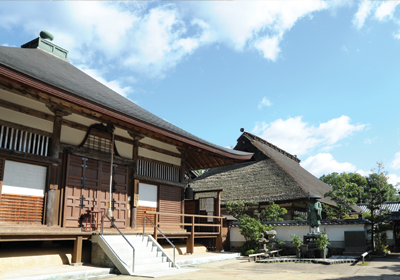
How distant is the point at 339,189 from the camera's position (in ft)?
64.0

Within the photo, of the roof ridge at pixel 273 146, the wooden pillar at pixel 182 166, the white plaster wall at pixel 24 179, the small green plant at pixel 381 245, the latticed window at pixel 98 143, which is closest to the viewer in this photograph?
the white plaster wall at pixel 24 179

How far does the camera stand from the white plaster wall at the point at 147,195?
12953 mm

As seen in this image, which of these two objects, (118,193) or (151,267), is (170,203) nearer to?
(118,193)

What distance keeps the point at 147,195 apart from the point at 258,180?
1071 centimetres

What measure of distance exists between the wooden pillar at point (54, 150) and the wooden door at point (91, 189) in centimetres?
42

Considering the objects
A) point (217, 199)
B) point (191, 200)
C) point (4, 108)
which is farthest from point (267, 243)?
point (4, 108)

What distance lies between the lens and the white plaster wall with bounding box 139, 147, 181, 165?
13.2 m

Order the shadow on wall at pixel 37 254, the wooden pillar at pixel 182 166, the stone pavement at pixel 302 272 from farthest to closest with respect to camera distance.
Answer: the wooden pillar at pixel 182 166
the shadow on wall at pixel 37 254
the stone pavement at pixel 302 272

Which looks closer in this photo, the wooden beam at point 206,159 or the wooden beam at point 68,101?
the wooden beam at point 68,101

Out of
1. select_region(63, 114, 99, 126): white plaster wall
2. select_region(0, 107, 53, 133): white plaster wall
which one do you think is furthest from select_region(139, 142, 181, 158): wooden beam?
select_region(0, 107, 53, 133): white plaster wall

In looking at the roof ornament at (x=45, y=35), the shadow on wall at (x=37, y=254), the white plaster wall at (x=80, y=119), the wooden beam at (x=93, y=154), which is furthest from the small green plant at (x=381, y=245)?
the roof ornament at (x=45, y=35)

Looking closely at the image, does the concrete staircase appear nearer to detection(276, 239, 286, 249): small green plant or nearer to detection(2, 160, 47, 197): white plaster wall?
detection(2, 160, 47, 197): white plaster wall

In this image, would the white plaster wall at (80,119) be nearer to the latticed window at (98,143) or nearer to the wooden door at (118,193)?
the latticed window at (98,143)

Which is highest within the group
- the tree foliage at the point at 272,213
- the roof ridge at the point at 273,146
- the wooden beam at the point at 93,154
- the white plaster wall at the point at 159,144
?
the roof ridge at the point at 273,146
